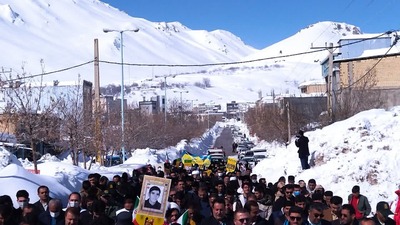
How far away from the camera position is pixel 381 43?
64188mm

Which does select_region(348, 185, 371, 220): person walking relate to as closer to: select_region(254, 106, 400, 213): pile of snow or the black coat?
select_region(254, 106, 400, 213): pile of snow

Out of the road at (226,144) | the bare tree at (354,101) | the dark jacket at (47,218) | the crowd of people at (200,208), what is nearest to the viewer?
the crowd of people at (200,208)

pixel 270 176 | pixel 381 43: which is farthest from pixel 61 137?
pixel 381 43

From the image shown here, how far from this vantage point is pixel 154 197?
8.28 m

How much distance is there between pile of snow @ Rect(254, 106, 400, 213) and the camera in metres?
18.7

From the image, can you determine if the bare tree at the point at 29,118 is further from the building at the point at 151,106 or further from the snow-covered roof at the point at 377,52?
the building at the point at 151,106

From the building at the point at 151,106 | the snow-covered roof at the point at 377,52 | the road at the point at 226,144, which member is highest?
the snow-covered roof at the point at 377,52

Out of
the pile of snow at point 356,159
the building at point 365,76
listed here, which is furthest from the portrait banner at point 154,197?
the building at point 365,76

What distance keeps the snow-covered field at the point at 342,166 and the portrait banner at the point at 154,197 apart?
642cm

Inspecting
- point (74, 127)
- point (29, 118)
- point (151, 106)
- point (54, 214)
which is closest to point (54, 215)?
point (54, 214)

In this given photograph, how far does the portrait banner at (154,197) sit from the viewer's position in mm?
8211

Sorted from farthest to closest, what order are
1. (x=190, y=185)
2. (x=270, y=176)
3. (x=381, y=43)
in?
(x=381, y=43) → (x=270, y=176) → (x=190, y=185)

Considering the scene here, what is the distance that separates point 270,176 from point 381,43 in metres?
43.3

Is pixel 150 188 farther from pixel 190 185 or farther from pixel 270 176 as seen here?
pixel 270 176
